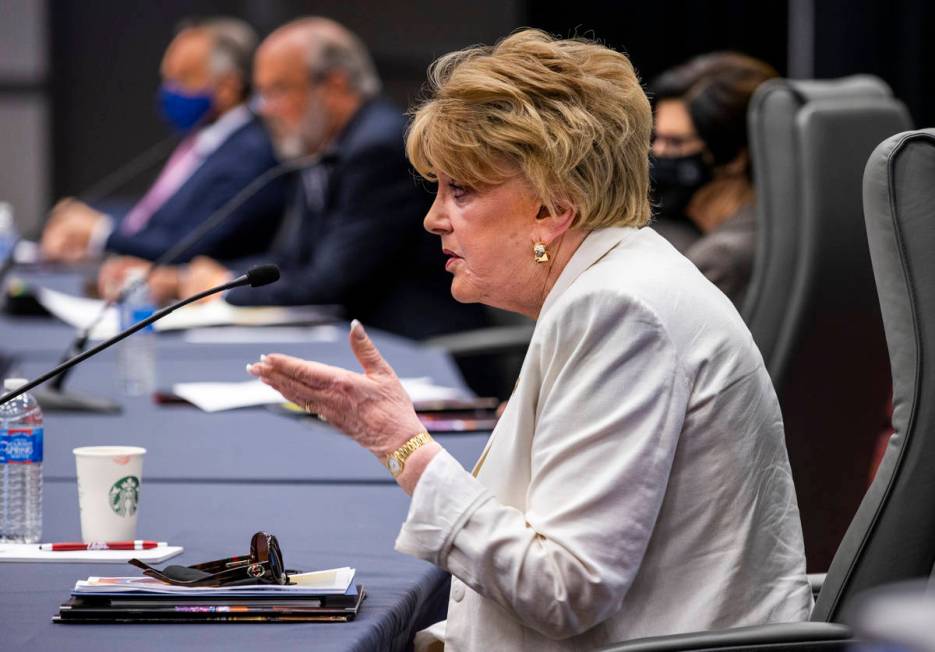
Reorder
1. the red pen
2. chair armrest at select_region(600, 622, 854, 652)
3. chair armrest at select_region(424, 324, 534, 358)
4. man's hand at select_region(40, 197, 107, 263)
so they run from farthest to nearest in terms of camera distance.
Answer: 1. man's hand at select_region(40, 197, 107, 263)
2. chair armrest at select_region(424, 324, 534, 358)
3. the red pen
4. chair armrest at select_region(600, 622, 854, 652)

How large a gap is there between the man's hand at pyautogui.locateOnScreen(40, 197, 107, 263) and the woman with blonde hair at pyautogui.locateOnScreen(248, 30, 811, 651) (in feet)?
12.8

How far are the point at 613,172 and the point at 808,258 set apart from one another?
679 millimetres

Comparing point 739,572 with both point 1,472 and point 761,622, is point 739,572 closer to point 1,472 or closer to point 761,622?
point 761,622

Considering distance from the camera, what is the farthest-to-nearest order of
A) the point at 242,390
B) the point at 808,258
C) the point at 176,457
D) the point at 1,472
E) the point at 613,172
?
the point at 242,390 → the point at 176,457 → the point at 808,258 → the point at 1,472 → the point at 613,172

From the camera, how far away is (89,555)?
1.41 m

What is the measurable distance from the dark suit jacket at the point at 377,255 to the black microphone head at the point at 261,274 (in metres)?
2.37

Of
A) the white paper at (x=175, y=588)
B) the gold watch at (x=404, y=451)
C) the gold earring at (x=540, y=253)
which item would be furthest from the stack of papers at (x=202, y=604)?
the gold earring at (x=540, y=253)

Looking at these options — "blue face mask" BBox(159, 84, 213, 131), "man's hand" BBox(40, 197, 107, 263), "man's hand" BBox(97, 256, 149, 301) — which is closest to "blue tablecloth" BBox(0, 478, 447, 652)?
"man's hand" BBox(97, 256, 149, 301)

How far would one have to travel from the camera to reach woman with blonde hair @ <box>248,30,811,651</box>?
45.1 inches

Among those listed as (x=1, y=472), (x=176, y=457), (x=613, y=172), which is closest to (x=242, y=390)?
(x=176, y=457)

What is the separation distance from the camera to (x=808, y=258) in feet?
6.19

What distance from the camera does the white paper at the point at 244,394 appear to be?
2439 millimetres

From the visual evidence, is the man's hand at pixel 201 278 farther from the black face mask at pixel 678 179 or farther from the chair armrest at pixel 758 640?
the chair armrest at pixel 758 640

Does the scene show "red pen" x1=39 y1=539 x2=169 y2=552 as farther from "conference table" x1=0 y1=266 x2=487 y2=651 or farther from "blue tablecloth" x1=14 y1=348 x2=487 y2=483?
"blue tablecloth" x1=14 y1=348 x2=487 y2=483
